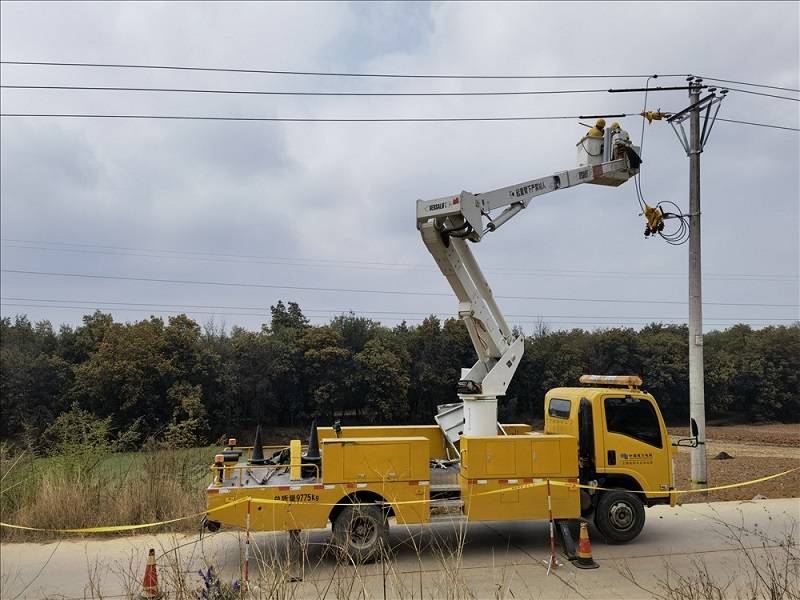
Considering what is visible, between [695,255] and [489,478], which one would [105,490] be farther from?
[695,255]

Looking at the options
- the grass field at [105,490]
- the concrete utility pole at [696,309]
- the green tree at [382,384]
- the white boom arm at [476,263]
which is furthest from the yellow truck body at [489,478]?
the green tree at [382,384]

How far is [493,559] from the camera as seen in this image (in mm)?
6273

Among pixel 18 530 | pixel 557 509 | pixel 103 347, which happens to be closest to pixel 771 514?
pixel 557 509

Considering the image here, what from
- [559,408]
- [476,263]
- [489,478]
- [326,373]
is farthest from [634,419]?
[326,373]

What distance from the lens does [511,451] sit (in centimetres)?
779

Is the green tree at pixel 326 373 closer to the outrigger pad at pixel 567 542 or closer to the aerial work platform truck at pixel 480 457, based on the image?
the aerial work platform truck at pixel 480 457

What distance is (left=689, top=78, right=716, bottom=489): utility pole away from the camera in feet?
38.7

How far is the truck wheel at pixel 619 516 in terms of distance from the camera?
26.9ft

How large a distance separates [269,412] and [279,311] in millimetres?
12809

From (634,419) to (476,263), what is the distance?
3.30m

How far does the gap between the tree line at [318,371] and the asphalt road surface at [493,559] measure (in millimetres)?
26282

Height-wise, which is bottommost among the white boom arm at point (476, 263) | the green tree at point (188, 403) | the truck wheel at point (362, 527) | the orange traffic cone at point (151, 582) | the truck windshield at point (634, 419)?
the green tree at point (188, 403)

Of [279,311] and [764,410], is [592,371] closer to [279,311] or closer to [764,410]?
[764,410]

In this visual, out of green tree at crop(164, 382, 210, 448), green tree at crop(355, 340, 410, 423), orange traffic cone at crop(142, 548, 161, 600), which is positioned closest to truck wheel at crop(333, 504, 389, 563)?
orange traffic cone at crop(142, 548, 161, 600)
